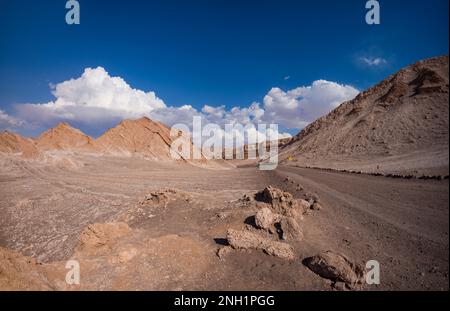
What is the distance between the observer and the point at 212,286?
5.90 metres

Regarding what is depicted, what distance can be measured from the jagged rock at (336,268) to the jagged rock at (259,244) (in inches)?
29.1

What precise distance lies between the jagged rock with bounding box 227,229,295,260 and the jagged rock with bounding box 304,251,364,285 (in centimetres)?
74

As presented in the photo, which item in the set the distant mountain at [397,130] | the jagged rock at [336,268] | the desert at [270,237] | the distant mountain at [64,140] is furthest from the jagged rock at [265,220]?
the distant mountain at [64,140]

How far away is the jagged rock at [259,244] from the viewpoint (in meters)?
6.61

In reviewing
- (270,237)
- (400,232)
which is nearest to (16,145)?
(270,237)

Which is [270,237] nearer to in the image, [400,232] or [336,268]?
[336,268]

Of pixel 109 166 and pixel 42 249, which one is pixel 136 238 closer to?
pixel 42 249

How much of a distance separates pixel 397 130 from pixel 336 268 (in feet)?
27.2

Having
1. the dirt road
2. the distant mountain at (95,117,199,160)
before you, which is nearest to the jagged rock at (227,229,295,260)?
the dirt road

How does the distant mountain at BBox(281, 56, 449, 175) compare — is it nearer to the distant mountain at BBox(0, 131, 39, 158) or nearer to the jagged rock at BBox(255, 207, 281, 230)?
the jagged rock at BBox(255, 207, 281, 230)

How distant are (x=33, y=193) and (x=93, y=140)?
38.0 metres

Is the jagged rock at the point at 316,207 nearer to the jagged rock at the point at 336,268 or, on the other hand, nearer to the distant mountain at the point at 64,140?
the jagged rock at the point at 336,268

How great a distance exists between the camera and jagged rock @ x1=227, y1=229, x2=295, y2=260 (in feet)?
21.7
